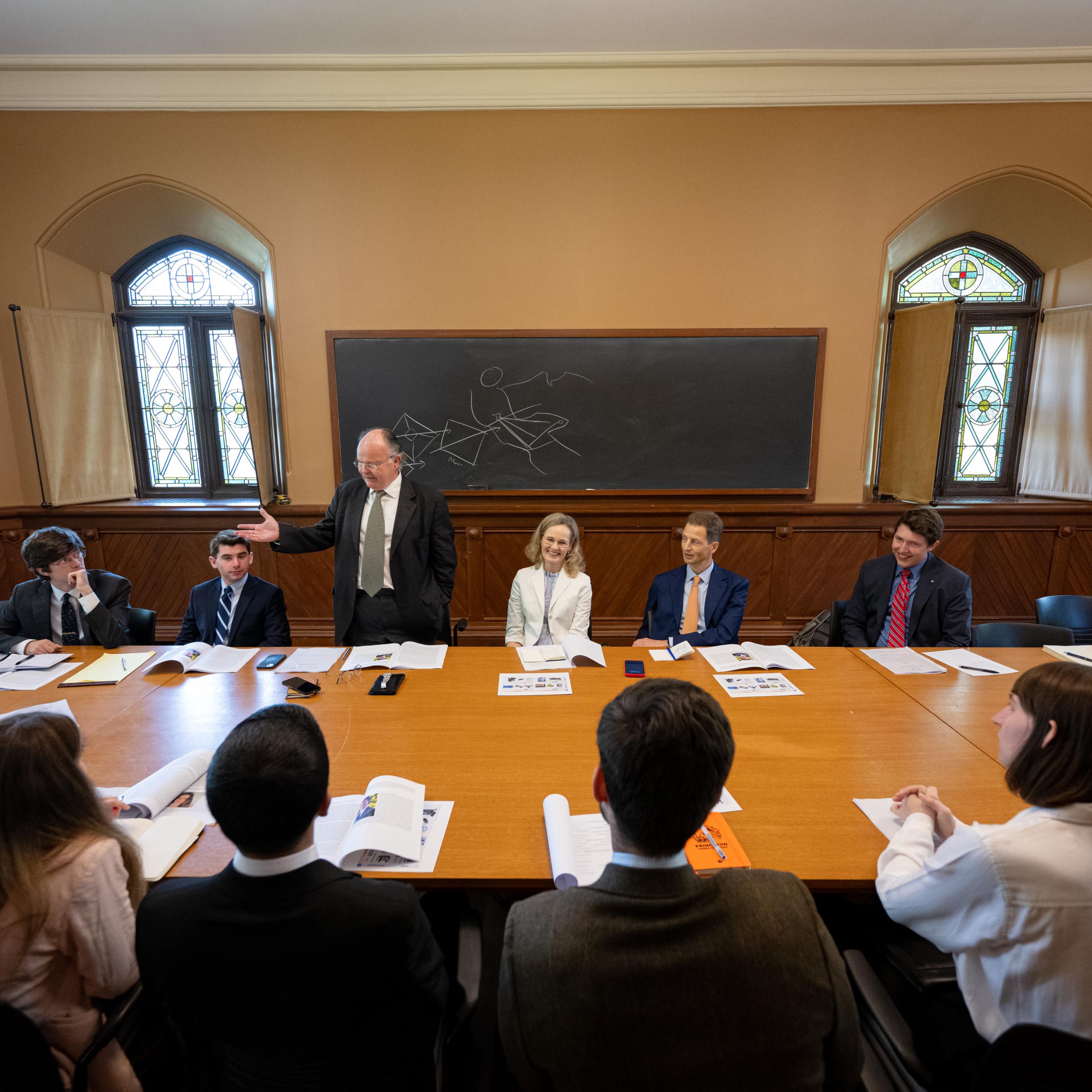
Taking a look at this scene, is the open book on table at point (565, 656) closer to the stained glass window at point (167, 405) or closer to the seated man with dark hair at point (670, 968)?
the seated man with dark hair at point (670, 968)

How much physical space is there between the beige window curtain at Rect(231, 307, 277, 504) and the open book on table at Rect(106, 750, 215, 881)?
9.90 feet

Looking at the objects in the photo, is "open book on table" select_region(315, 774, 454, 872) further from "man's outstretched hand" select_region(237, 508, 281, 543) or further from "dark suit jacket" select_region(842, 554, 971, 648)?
"dark suit jacket" select_region(842, 554, 971, 648)

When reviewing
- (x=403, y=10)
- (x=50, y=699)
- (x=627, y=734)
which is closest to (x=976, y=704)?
(x=627, y=734)

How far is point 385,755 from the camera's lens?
197cm

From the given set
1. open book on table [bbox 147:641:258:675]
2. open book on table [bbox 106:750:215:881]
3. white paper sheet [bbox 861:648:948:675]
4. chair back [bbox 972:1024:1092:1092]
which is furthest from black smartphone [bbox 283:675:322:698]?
white paper sheet [bbox 861:648:948:675]

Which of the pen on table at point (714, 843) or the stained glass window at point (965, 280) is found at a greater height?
the stained glass window at point (965, 280)

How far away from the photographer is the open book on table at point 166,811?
152cm

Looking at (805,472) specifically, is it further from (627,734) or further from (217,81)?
(217,81)

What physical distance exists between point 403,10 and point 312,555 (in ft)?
10.8

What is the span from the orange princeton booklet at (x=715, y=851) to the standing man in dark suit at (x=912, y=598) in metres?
1.66

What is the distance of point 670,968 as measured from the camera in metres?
0.88

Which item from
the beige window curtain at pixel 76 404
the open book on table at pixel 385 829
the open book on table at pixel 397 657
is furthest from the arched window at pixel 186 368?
the open book on table at pixel 385 829

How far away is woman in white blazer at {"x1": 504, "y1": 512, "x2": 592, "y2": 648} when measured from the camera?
10.7ft

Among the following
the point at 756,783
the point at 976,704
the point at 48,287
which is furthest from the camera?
the point at 48,287
